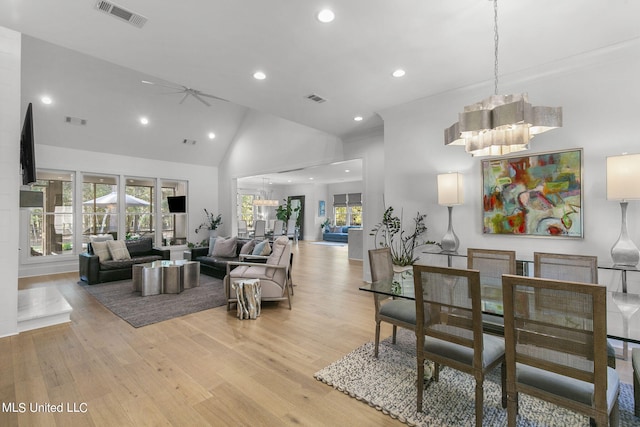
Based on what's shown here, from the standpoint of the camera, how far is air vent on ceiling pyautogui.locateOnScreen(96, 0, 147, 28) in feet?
7.82

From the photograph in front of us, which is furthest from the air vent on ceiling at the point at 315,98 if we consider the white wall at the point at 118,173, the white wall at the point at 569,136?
the white wall at the point at 118,173

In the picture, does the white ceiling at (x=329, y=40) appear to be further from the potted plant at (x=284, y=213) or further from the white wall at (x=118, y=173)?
the potted plant at (x=284, y=213)

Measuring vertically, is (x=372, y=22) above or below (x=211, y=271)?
above

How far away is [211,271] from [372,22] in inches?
208

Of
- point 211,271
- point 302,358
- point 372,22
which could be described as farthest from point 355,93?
point 211,271

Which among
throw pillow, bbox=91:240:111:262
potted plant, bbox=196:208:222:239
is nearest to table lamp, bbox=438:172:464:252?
throw pillow, bbox=91:240:111:262

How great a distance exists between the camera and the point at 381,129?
567 cm

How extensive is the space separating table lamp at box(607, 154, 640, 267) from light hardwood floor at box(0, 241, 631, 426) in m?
0.94

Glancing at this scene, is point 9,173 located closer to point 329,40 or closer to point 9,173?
point 9,173

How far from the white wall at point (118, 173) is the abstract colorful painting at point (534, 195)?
8.10 meters

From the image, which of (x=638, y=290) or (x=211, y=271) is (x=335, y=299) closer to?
(x=211, y=271)

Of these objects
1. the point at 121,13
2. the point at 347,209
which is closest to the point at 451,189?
the point at 121,13

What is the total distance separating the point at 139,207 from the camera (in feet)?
27.1

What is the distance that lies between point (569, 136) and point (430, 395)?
307 cm
